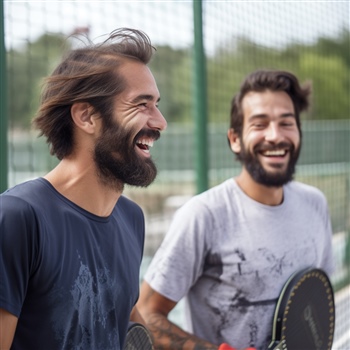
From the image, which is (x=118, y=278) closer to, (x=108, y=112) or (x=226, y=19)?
(x=108, y=112)

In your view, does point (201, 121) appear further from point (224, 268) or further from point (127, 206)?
point (127, 206)

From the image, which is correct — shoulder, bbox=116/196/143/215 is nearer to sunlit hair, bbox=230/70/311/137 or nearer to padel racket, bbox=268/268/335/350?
padel racket, bbox=268/268/335/350

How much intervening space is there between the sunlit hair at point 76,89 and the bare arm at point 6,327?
499mm

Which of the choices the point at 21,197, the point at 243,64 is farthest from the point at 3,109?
the point at 243,64

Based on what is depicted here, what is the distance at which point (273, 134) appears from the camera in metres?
3.18

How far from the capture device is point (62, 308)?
2.02m

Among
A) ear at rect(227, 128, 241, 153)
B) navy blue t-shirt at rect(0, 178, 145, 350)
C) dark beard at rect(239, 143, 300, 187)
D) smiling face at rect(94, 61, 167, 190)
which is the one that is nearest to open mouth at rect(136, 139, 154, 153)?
smiling face at rect(94, 61, 167, 190)

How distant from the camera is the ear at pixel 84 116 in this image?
2.23m

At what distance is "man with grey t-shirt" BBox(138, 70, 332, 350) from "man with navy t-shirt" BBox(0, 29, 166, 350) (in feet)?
1.58

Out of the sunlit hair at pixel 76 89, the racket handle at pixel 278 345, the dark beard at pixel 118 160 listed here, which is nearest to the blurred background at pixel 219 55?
the sunlit hair at pixel 76 89

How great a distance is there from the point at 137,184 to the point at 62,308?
40 centimetres

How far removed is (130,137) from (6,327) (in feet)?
2.01

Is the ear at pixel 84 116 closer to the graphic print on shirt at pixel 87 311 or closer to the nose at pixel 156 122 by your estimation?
the nose at pixel 156 122

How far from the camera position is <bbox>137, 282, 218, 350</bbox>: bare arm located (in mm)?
2902
